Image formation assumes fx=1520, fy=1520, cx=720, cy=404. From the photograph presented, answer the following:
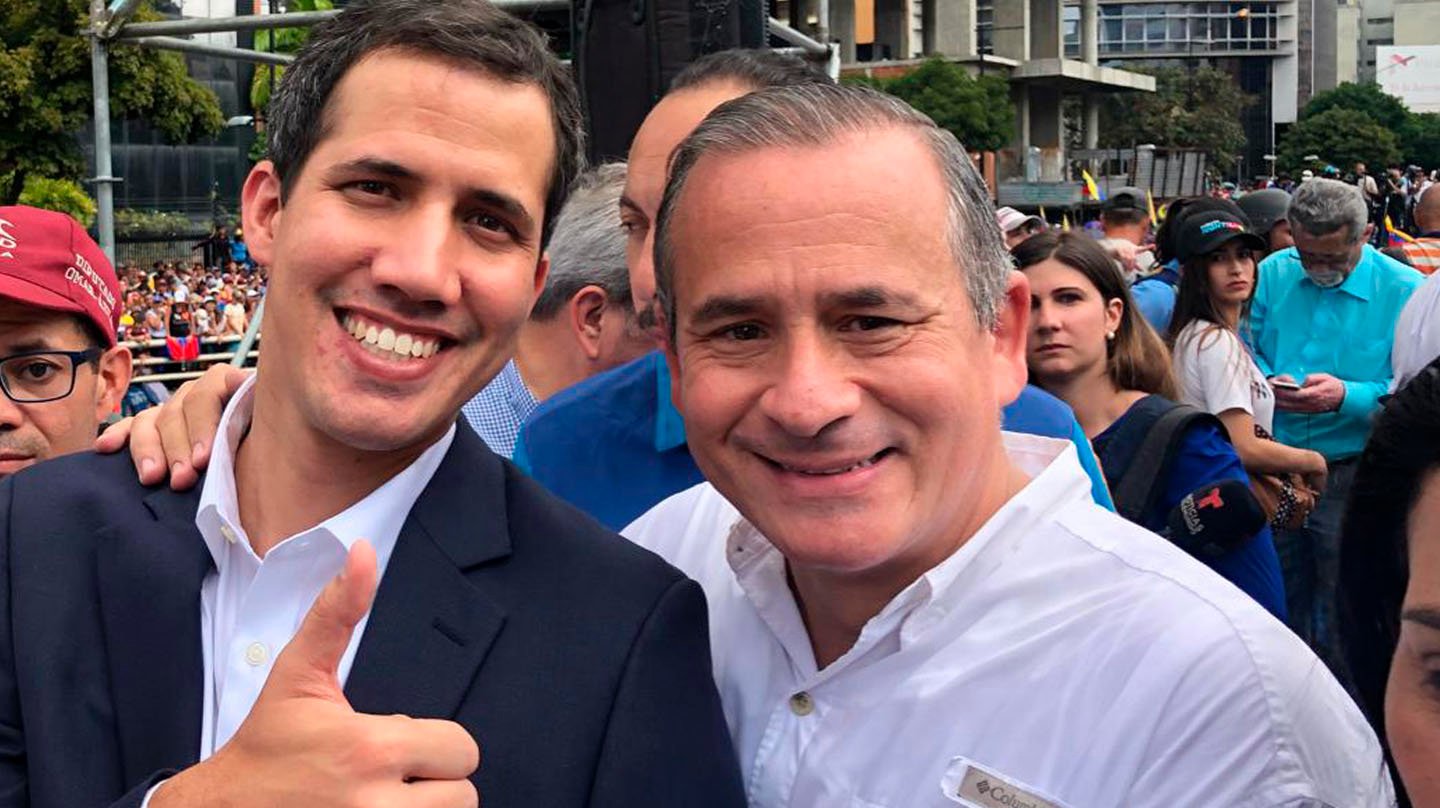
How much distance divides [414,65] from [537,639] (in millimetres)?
802

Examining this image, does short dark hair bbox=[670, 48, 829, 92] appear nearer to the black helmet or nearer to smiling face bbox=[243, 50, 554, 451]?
smiling face bbox=[243, 50, 554, 451]

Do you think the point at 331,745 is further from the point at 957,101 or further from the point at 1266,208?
the point at 957,101

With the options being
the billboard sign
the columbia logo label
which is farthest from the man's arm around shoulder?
the billboard sign

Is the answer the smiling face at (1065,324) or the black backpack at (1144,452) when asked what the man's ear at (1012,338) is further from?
the smiling face at (1065,324)

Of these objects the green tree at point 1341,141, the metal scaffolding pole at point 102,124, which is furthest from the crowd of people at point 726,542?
the green tree at point 1341,141

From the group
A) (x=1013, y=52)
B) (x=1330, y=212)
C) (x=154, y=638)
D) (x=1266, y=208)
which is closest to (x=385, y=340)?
(x=154, y=638)

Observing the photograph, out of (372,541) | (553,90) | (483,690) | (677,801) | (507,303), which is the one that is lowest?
(677,801)

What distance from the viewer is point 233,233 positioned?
129ft

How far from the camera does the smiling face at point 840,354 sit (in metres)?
1.95

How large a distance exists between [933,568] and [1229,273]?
4.26 m

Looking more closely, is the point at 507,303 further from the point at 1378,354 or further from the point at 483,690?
the point at 1378,354

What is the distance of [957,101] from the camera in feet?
190

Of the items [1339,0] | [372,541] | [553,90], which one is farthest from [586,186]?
[1339,0]

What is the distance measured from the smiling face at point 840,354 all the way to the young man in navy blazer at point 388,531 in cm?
22
